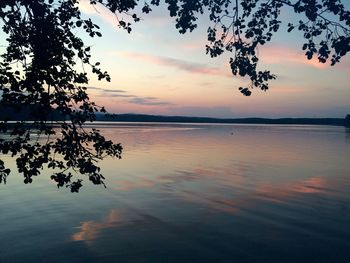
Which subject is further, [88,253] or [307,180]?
[307,180]

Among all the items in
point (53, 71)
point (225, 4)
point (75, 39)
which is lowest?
point (53, 71)

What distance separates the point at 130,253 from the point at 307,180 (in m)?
25.6

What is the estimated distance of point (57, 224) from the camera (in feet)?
63.1

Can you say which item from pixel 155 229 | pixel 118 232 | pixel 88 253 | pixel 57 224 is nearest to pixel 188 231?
pixel 155 229

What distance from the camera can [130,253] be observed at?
50.1 feet

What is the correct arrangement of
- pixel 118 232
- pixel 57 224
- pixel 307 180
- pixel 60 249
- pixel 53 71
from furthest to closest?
pixel 307 180
pixel 57 224
pixel 118 232
pixel 60 249
pixel 53 71

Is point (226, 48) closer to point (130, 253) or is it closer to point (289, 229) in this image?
point (130, 253)

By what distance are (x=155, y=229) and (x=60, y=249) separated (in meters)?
5.25

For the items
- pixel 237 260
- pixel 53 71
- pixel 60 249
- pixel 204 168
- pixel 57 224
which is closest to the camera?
pixel 53 71

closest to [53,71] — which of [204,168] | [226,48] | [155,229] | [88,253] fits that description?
[226,48]

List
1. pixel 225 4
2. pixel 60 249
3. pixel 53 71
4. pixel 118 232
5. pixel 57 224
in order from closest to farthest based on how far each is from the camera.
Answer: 1. pixel 53 71
2. pixel 225 4
3. pixel 60 249
4. pixel 118 232
5. pixel 57 224

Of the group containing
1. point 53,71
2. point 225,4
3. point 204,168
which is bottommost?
point 204,168

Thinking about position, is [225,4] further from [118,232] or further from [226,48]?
[118,232]

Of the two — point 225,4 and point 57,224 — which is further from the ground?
point 225,4
